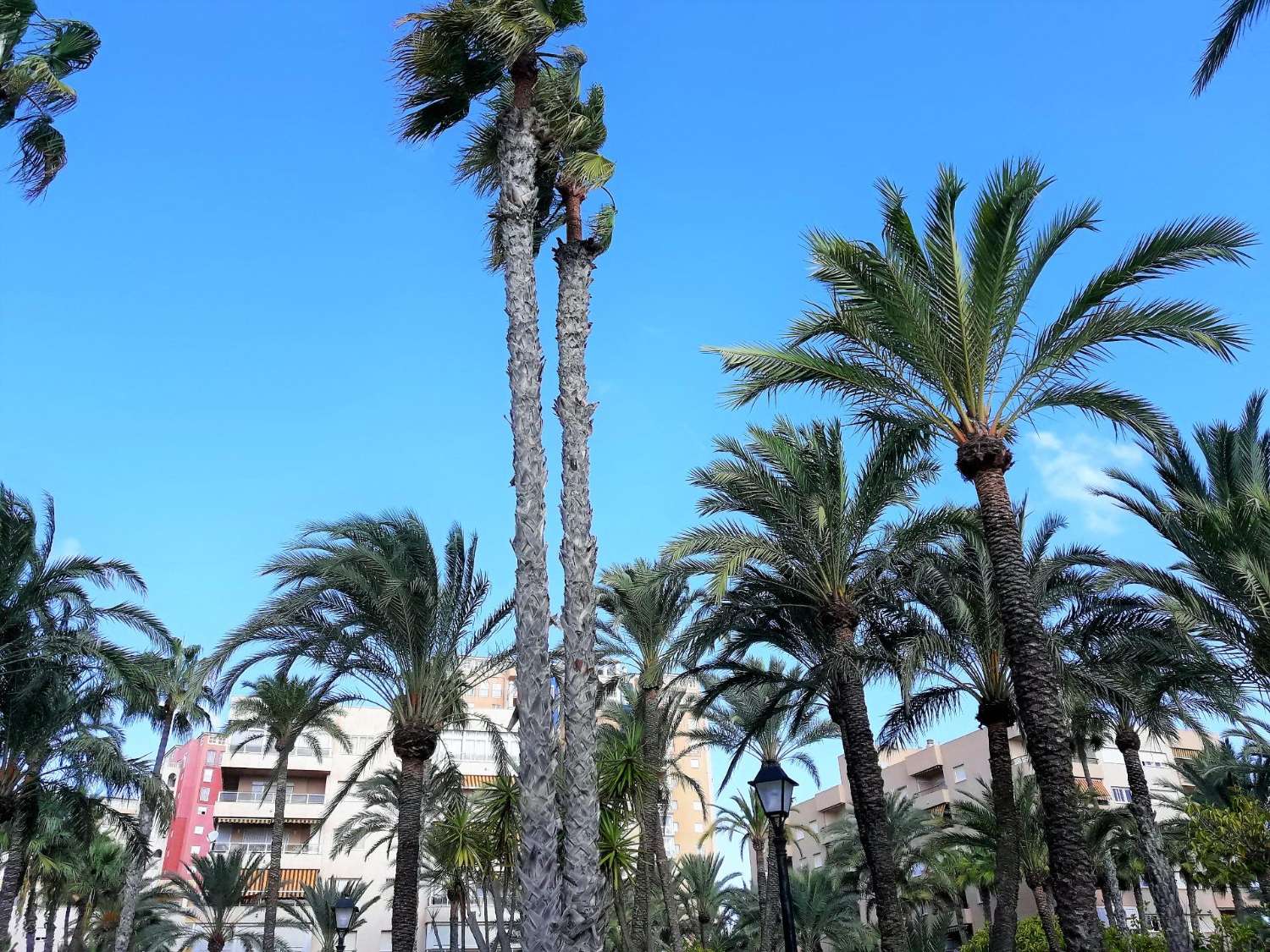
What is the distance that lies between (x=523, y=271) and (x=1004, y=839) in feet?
50.3

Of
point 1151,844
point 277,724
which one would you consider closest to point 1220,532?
point 1151,844

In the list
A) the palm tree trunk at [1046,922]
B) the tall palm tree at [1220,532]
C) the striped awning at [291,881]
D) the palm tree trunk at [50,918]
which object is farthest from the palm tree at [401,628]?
the striped awning at [291,881]

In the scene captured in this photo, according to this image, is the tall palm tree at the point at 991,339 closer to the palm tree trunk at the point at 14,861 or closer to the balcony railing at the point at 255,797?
the palm tree trunk at the point at 14,861

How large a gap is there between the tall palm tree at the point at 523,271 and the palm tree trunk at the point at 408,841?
390 inches

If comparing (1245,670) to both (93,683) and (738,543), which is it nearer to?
(738,543)

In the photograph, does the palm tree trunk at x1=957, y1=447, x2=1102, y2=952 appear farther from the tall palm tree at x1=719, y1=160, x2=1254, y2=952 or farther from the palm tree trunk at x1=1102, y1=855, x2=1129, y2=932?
the palm tree trunk at x1=1102, y1=855, x2=1129, y2=932

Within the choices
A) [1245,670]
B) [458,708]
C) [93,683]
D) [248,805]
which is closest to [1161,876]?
[1245,670]

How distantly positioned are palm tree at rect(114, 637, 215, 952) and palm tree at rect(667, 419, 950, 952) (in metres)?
14.0

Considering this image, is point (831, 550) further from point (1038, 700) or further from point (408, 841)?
point (408, 841)

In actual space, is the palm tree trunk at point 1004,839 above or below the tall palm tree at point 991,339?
below

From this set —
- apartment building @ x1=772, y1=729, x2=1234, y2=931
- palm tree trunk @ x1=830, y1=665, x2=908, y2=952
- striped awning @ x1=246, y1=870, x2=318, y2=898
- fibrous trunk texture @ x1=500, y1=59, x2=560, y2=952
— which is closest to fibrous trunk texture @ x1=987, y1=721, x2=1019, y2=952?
palm tree trunk @ x1=830, y1=665, x2=908, y2=952

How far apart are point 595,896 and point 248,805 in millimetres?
50922

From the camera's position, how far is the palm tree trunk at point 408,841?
18531 millimetres

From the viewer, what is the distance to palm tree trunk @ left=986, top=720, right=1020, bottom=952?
1934 cm
